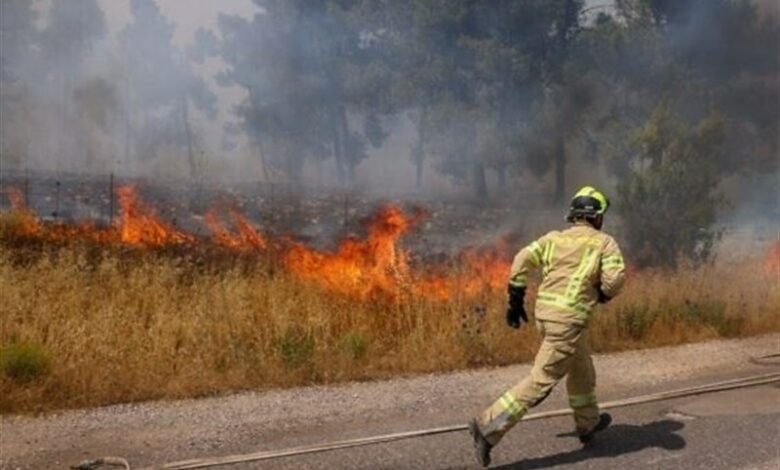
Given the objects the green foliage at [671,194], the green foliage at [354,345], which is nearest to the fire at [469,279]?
the green foliage at [354,345]

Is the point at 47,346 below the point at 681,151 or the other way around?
below

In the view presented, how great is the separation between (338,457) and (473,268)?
665cm

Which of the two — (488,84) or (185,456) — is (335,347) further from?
(488,84)

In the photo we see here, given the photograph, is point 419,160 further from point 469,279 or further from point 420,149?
point 469,279

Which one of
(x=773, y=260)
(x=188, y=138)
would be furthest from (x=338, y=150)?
(x=773, y=260)

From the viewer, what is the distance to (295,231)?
1539cm

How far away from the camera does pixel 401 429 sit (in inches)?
246

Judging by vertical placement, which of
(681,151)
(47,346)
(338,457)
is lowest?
(338,457)

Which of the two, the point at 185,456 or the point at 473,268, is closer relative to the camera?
the point at 185,456

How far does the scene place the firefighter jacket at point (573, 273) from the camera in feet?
18.5

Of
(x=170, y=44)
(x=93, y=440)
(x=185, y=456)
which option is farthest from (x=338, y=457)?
(x=170, y=44)

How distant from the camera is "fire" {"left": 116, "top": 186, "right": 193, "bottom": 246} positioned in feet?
41.4

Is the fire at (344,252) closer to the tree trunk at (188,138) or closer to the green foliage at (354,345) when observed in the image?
the green foliage at (354,345)

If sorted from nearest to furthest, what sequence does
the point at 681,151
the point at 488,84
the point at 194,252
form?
the point at 194,252
the point at 681,151
the point at 488,84
